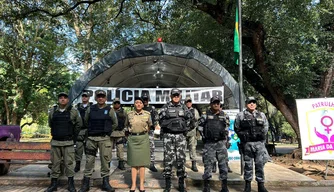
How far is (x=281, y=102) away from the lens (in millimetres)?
10789

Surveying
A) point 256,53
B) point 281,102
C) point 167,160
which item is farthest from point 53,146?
point 281,102

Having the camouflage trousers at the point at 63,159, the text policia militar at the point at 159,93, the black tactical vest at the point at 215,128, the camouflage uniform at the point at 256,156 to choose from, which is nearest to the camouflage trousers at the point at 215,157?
the black tactical vest at the point at 215,128

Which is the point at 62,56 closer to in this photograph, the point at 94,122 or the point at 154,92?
the point at 154,92

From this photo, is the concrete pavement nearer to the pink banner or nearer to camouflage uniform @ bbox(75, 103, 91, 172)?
camouflage uniform @ bbox(75, 103, 91, 172)

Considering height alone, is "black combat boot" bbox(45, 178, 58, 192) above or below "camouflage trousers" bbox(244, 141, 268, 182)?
below

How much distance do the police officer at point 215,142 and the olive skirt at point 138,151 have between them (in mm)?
1131

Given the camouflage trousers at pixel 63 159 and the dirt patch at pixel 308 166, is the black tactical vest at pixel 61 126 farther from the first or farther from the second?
the dirt patch at pixel 308 166

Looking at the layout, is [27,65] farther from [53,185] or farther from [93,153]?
[93,153]

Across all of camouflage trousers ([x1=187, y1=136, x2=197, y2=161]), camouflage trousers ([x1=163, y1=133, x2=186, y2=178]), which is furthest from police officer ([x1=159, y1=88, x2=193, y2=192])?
camouflage trousers ([x1=187, y1=136, x2=197, y2=161])

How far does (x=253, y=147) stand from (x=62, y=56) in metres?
17.8

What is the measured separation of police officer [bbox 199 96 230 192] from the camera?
5.49 metres

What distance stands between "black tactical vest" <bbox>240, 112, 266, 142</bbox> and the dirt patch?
97.0 inches

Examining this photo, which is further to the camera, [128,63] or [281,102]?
[281,102]

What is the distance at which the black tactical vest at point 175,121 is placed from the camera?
5.46m
